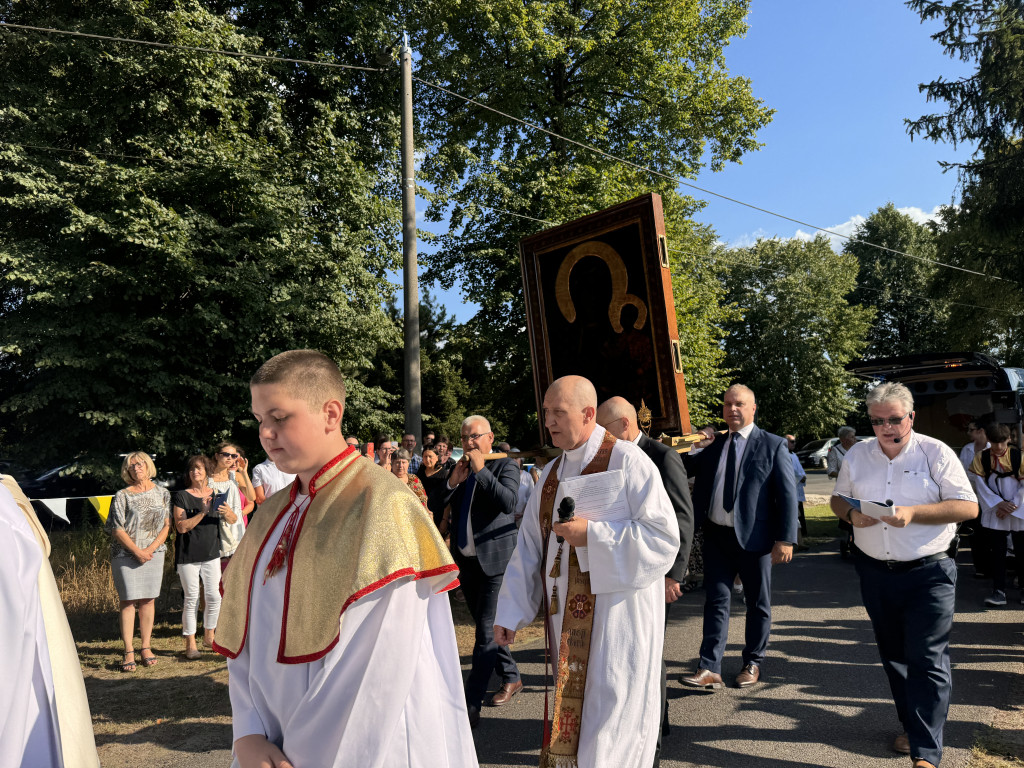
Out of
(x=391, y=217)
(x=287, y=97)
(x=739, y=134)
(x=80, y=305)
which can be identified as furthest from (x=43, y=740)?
(x=739, y=134)

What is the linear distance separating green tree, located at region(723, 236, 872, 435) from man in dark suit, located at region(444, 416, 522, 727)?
35079 millimetres

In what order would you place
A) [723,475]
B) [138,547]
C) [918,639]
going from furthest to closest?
[138,547], [723,475], [918,639]

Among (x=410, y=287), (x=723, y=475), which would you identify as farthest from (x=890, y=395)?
(x=410, y=287)

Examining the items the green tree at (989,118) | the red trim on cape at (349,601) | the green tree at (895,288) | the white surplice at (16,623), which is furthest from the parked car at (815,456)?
the white surplice at (16,623)

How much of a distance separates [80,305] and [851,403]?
36.7m

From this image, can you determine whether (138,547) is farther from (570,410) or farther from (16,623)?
(16,623)

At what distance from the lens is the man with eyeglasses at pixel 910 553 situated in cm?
412

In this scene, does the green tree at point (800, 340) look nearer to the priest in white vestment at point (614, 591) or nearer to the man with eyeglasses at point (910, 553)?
the man with eyeglasses at point (910, 553)

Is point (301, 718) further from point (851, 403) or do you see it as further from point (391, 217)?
point (851, 403)

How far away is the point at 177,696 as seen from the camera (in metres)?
6.12

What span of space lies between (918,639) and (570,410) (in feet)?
7.43

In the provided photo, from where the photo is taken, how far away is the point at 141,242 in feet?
41.3

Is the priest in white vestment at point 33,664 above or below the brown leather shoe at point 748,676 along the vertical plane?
above

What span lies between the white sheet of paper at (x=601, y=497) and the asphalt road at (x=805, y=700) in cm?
96
